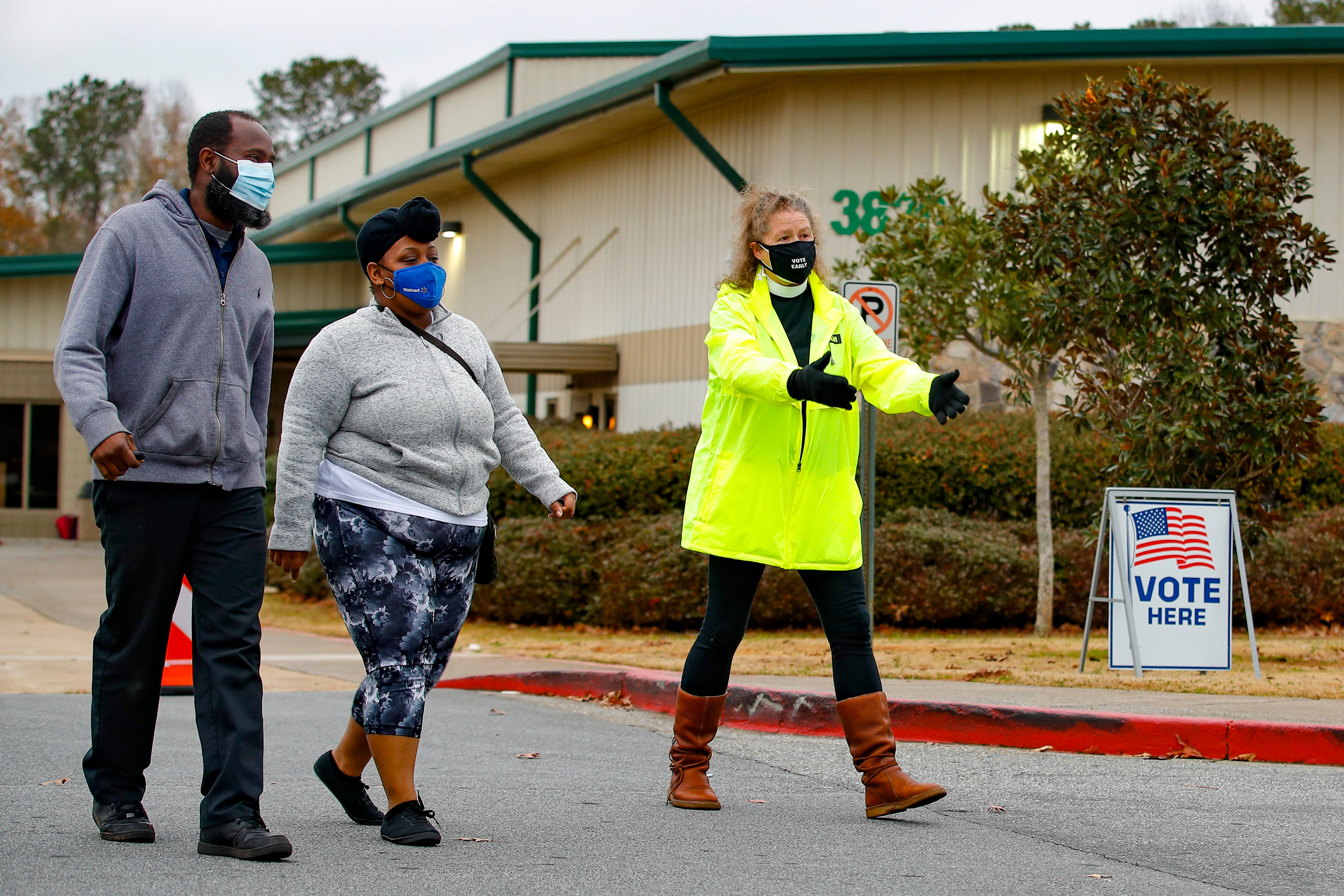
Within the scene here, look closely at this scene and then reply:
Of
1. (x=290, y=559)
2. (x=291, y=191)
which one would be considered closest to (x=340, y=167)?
(x=291, y=191)

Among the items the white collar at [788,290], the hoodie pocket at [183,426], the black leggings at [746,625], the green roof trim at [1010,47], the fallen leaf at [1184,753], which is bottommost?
the fallen leaf at [1184,753]

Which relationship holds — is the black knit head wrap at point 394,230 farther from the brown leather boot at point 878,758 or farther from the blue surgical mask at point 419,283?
the brown leather boot at point 878,758

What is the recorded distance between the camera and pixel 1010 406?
1534 cm

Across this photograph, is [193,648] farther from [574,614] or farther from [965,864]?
[574,614]

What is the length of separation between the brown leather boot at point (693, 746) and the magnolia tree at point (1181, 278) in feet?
18.3

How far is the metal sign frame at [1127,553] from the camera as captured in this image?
8391 millimetres

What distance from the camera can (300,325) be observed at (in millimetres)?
25547

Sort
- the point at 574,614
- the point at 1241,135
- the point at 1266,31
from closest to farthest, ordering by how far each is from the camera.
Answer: the point at 1241,135
the point at 574,614
the point at 1266,31

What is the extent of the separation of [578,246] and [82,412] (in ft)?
55.0

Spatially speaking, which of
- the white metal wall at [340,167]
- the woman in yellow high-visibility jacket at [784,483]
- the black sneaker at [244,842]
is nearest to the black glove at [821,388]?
the woman in yellow high-visibility jacket at [784,483]

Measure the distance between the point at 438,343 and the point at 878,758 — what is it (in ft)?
6.29

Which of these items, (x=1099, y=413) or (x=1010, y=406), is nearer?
(x=1099, y=413)

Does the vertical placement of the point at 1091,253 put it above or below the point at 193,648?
above

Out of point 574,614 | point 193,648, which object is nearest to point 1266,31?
point 574,614
